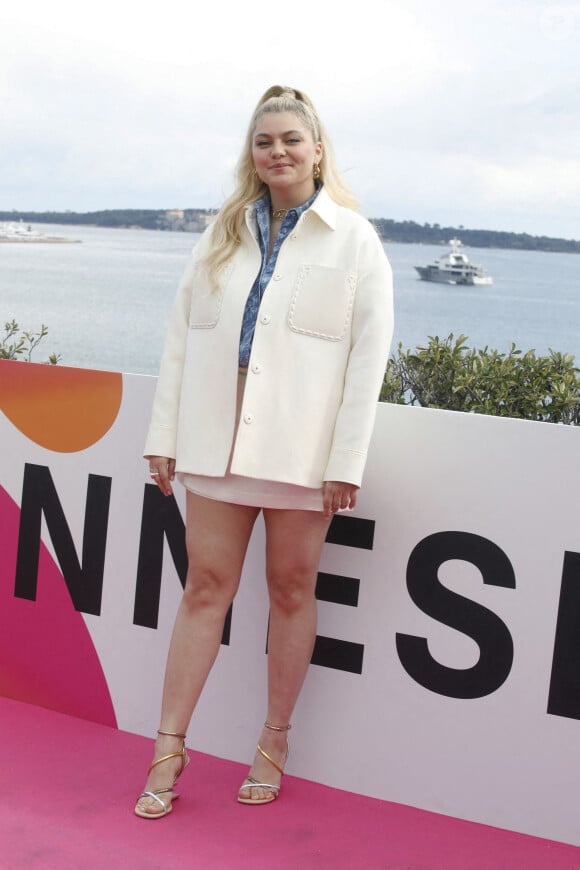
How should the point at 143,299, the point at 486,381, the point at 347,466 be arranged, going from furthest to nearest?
the point at 143,299
the point at 486,381
the point at 347,466

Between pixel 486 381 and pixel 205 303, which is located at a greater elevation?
pixel 205 303

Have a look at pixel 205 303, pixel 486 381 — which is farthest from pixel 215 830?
pixel 486 381

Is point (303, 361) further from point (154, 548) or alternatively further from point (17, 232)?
point (17, 232)

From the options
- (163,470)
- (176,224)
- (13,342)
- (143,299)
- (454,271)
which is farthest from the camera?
(143,299)

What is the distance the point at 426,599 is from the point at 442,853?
550 millimetres

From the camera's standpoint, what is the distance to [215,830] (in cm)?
223

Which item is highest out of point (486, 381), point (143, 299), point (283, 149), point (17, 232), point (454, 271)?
point (454, 271)

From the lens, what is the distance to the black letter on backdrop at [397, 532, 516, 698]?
2276mm

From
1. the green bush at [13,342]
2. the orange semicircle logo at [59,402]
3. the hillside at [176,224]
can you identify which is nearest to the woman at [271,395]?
the orange semicircle logo at [59,402]

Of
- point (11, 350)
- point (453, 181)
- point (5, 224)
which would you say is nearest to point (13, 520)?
point (11, 350)

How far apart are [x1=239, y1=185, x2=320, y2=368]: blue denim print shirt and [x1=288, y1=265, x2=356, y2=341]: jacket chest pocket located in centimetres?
10

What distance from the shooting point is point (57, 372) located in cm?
279

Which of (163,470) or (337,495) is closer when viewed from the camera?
(337,495)

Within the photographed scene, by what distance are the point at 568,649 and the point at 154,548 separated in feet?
3.57
